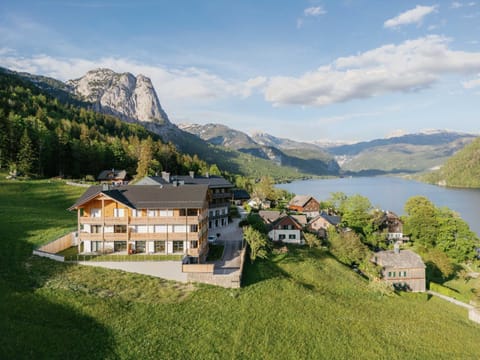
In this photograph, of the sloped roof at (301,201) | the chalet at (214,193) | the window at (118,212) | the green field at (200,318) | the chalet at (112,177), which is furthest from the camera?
the sloped roof at (301,201)

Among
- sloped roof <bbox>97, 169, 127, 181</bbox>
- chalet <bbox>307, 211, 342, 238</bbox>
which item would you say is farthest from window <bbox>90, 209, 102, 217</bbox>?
sloped roof <bbox>97, 169, 127, 181</bbox>

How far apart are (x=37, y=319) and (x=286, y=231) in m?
39.7

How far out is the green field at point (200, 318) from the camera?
2103 centimetres

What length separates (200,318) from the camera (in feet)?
82.4

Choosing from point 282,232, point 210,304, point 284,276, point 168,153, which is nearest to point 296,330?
point 210,304

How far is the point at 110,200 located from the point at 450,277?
2414 inches

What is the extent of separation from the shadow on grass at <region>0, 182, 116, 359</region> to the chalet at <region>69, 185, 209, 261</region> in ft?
19.3

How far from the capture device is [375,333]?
90.6 ft

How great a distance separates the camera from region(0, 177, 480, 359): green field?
69.0 feet

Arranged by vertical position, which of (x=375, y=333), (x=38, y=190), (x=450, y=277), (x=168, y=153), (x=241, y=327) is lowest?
(x=450, y=277)

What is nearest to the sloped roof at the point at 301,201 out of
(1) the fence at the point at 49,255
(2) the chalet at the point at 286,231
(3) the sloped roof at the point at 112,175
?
(2) the chalet at the point at 286,231

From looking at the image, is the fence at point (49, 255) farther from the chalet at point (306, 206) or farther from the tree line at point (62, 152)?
the chalet at point (306, 206)

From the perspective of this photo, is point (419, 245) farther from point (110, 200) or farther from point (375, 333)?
point (110, 200)

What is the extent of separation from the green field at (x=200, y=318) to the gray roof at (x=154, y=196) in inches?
315
